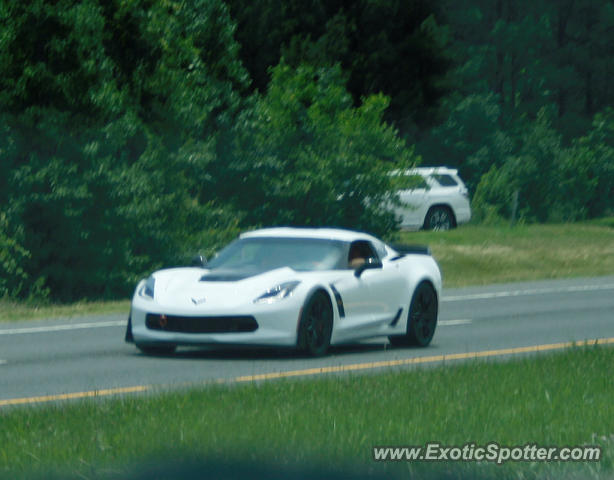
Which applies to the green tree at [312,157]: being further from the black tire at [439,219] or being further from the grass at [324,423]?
the grass at [324,423]

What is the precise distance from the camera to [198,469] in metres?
7.75

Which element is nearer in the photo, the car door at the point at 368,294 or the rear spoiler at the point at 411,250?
the car door at the point at 368,294

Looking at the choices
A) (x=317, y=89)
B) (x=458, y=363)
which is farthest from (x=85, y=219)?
(x=458, y=363)

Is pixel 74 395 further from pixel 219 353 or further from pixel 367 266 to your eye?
pixel 367 266

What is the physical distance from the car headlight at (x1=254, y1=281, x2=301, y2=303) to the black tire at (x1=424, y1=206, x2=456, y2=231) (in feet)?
80.3

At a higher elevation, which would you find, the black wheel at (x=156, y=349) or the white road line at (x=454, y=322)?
the black wheel at (x=156, y=349)

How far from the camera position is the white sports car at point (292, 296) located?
14.6 meters

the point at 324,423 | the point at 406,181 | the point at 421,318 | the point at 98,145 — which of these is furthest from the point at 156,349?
the point at 406,181

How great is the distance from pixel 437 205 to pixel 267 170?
9610 millimetres

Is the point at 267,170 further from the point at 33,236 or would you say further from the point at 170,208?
the point at 33,236

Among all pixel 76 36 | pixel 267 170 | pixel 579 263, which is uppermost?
pixel 76 36

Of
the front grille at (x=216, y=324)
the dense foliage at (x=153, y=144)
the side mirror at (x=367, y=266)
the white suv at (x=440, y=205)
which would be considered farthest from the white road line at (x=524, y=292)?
the front grille at (x=216, y=324)

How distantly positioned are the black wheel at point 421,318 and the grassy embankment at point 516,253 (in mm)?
13023

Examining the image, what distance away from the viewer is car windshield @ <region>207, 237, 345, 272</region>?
15.6 metres
